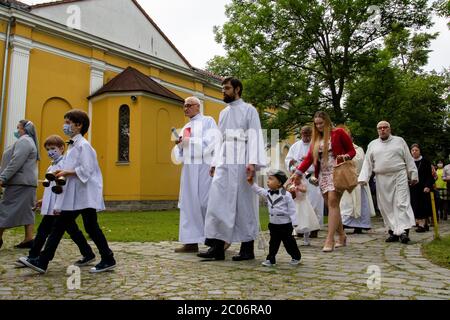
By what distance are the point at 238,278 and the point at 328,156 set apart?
3038 millimetres

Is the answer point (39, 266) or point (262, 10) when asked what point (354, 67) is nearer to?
point (262, 10)

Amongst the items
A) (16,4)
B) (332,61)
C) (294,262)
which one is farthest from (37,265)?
(16,4)

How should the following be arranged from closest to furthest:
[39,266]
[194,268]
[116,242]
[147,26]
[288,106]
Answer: [39,266], [194,268], [116,242], [288,106], [147,26]

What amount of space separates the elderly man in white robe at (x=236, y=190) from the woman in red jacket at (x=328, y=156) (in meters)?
1.13

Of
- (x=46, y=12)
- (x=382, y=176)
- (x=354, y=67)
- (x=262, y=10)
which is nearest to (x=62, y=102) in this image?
(x=46, y=12)

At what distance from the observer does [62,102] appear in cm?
2031

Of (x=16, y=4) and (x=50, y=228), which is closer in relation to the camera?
(x=50, y=228)

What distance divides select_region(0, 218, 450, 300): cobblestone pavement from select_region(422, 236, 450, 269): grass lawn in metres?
0.14

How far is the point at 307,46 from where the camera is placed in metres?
18.2

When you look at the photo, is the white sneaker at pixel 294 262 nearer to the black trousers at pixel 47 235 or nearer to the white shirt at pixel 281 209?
the white shirt at pixel 281 209

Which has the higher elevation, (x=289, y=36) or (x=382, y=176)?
(x=289, y=36)

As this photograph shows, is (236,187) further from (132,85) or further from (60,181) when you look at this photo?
(132,85)

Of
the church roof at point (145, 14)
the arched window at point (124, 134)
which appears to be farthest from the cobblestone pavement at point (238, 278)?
the church roof at point (145, 14)

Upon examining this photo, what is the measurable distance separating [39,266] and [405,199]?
5.82 meters
